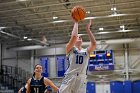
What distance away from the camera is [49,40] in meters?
22.5

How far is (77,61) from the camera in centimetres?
408

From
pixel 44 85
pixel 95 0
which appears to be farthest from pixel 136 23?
pixel 44 85

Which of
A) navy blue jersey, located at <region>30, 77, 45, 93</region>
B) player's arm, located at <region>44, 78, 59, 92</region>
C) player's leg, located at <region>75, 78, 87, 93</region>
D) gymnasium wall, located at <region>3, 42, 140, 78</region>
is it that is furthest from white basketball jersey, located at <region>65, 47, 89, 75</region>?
gymnasium wall, located at <region>3, 42, 140, 78</region>

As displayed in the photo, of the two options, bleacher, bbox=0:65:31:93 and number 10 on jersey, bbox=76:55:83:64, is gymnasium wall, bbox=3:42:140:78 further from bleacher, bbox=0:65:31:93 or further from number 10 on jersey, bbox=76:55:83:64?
number 10 on jersey, bbox=76:55:83:64

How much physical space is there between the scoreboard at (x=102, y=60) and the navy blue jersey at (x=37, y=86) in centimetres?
1548

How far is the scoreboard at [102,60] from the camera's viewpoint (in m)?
20.6

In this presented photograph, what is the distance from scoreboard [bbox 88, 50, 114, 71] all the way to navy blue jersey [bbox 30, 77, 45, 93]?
1548 cm

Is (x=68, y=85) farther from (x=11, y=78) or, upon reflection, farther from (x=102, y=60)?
(x=11, y=78)

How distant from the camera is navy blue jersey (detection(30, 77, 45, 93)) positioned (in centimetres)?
524

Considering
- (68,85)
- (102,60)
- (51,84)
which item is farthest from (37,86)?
(102,60)

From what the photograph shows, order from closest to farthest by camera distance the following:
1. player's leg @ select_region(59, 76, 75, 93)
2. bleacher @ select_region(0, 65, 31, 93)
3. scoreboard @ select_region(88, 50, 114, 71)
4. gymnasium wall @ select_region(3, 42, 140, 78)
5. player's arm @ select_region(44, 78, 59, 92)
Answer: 1. player's leg @ select_region(59, 76, 75, 93)
2. player's arm @ select_region(44, 78, 59, 92)
3. bleacher @ select_region(0, 65, 31, 93)
4. scoreboard @ select_region(88, 50, 114, 71)
5. gymnasium wall @ select_region(3, 42, 140, 78)

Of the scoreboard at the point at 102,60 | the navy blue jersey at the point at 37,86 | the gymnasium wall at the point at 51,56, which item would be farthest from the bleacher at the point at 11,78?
the navy blue jersey at the point at 37,86

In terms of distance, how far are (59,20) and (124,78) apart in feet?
A: 25.9

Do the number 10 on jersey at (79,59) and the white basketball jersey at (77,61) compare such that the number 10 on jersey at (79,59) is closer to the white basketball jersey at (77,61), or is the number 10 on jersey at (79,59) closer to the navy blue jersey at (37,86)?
the white basketball jersey at (77,61)
